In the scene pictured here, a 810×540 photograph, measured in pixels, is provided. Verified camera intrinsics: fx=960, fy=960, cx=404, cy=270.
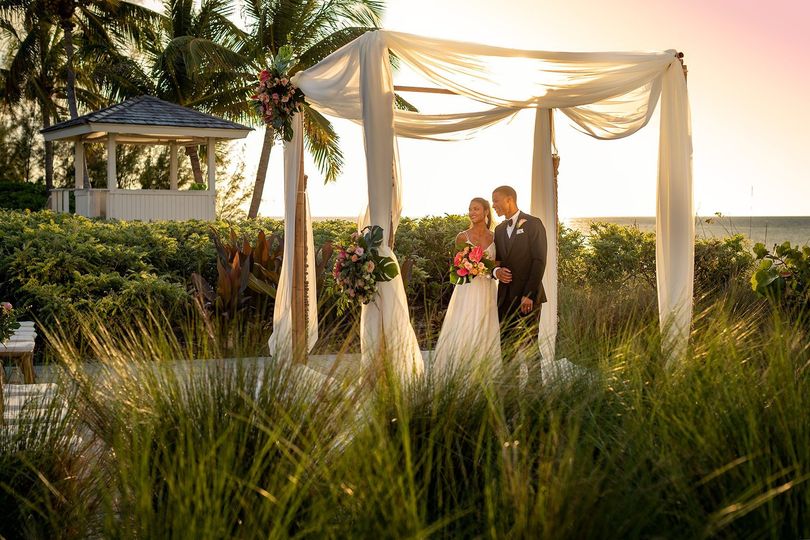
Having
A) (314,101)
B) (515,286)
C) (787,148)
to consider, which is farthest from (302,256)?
(787,148)

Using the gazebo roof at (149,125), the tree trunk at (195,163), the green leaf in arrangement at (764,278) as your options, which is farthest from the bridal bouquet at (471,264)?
the tree trunk at (195,163)

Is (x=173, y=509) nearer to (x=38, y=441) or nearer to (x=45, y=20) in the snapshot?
(x=38, y=441)

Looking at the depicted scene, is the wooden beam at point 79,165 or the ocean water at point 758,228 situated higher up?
the wooden beam at point 79,165

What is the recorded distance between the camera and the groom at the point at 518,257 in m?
7.99

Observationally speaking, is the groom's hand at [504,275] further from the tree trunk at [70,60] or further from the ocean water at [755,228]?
the tree trunk at [70,60]

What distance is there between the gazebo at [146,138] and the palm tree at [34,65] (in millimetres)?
11301

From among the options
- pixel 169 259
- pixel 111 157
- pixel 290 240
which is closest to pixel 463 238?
pixel 290 240

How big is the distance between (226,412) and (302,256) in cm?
432

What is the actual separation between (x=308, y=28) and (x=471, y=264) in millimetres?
21445

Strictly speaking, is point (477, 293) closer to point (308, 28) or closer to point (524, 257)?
point (524, 257)

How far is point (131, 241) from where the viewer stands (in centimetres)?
1202

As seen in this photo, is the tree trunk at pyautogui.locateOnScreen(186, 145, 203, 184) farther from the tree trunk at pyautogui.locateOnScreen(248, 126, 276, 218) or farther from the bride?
the bride

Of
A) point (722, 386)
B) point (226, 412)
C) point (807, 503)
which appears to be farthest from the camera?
point (226, 412)

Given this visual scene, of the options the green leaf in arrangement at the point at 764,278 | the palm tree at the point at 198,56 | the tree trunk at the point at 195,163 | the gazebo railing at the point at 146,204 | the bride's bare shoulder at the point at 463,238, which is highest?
Answer: the palm tree at the point at 198,56
